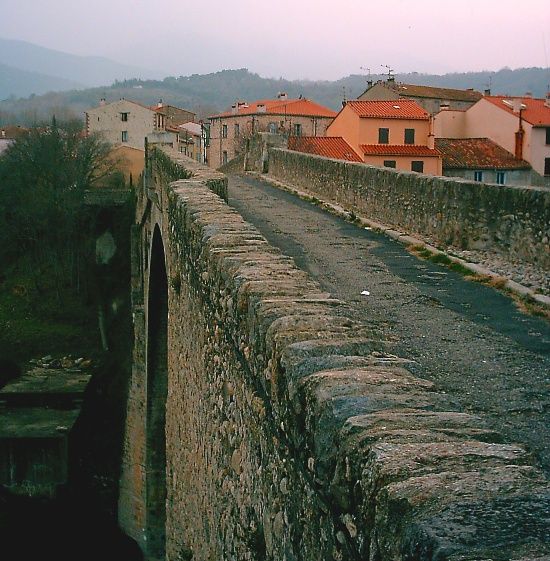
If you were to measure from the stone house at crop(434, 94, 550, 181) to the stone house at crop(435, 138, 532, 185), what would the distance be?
971 mm

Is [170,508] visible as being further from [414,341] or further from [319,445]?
[319,445]

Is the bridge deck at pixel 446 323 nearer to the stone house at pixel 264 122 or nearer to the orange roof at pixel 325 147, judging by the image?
the orange roof at pixel 325 147

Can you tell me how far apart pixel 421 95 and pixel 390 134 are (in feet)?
65.3

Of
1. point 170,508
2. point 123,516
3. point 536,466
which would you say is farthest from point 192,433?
point 123,516

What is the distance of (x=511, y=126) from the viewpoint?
110 feet

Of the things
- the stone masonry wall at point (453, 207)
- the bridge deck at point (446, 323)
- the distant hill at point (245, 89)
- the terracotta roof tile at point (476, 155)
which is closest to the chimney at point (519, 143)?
the terracotta roof tile at point (476, 155)

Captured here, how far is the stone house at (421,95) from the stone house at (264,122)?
27.2ft

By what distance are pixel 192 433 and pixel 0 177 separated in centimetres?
3622

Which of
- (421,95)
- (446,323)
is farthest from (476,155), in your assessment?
(446,323)

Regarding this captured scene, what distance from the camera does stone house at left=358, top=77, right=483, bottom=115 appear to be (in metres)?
47.6

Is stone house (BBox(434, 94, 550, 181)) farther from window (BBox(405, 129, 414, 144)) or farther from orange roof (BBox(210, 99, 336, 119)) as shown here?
orange roof (BBox(210, 99, 336, 119))

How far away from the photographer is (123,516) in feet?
69.1

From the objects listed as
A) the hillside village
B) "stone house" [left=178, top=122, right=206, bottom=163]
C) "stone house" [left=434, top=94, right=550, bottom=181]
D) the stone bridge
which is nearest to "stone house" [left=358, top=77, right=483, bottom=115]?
"stone house" [left=434, top=94, right=550, bottom=181]

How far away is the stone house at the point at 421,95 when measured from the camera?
47.6 meters
